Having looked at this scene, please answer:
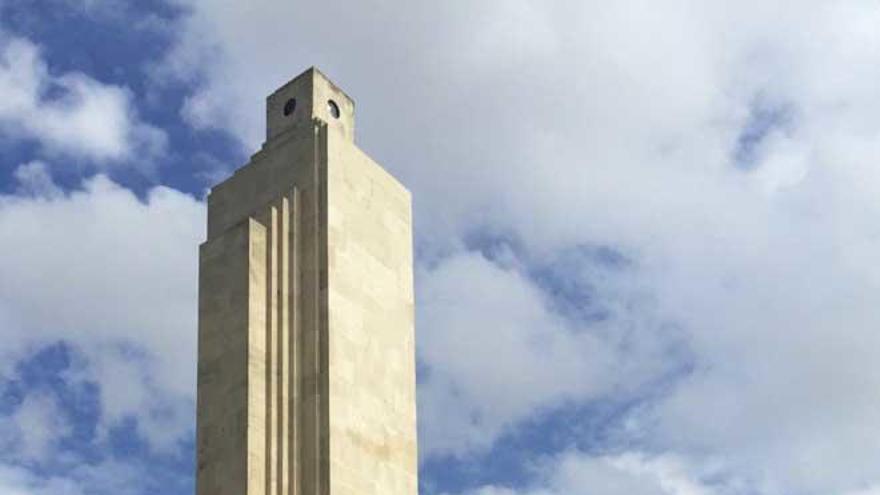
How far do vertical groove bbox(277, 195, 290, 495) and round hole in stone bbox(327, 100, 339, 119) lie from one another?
1.97m

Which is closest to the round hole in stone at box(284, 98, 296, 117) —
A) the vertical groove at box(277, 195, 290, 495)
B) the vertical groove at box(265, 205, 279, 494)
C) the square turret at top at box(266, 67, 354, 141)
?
the square turret at top at box(266, 67, 354, 141)

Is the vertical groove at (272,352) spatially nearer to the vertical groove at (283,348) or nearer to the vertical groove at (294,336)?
the vertical groove at (283,348)

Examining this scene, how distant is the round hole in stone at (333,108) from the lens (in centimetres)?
2670

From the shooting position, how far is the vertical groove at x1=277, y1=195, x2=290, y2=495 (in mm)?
23417

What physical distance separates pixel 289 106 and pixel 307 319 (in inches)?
164

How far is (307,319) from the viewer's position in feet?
80.5

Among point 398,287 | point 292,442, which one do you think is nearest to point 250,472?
point 292,442

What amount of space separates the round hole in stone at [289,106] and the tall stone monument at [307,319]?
24 mm

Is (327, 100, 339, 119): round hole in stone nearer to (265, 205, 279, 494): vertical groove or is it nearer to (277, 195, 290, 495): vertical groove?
(277, 195, 290, 495): vertical groove

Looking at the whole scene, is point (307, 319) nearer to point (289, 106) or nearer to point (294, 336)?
point (294, 336)

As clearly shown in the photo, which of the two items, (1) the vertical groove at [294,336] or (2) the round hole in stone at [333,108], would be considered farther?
(2) the round hole in stone at [333,108]

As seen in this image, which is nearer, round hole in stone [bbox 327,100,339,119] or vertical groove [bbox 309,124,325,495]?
vertical groove [bbox 309,124,325,495]

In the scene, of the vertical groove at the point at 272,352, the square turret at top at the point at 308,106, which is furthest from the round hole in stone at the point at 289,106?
the vertical groove at the point at 272,352

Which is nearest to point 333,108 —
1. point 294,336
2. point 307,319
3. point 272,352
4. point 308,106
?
point 308,106
